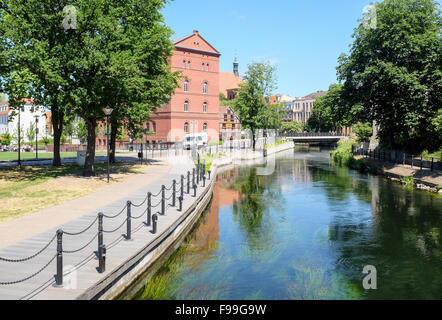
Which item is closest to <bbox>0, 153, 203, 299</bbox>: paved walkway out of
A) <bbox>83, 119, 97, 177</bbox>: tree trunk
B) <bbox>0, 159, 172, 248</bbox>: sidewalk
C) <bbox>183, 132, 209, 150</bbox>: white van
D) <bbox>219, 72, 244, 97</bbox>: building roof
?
<bbox>0, 159, 172, 248</bbox>: sidewalk

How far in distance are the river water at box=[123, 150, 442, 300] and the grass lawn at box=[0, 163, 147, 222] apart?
6.69 meters

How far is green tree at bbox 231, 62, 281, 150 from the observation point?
57812mm

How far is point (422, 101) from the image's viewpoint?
31641 millimetres

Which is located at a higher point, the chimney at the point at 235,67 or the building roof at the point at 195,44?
the chimney at the point at 235,67

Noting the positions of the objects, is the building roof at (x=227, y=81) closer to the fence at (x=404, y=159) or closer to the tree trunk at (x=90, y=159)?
the fence at (x=404, y=159)

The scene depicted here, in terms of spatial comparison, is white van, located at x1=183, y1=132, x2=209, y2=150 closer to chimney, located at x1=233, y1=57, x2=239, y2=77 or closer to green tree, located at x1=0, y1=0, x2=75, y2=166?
green tree, located at x1=0, y1=0, x2=75, y2=166

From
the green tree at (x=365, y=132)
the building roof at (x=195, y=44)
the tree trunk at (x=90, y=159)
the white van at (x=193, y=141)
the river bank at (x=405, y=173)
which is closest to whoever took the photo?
the tree trunk at (x=90, y=159)

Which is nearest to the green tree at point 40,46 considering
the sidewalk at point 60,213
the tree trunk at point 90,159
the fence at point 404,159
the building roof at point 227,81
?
the tree trunk at point 90,159

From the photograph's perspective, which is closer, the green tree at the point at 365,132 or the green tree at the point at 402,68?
the green tree at the point at 402,68

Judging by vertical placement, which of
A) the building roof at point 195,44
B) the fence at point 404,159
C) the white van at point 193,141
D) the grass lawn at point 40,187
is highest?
the building roof at point 195,44

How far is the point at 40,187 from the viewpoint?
20328mm

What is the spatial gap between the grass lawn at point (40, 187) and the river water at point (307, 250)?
6.69m

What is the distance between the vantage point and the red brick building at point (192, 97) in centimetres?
6425

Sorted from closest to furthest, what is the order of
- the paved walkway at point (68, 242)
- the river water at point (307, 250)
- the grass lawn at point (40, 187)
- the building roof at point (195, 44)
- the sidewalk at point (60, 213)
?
the paved walkway at point (68, 242) < the river water at point (307, 250) < the sidewalk at point (60, 213) < the grass lawn at point (40, 187) < the building roof at point (195, 44)
